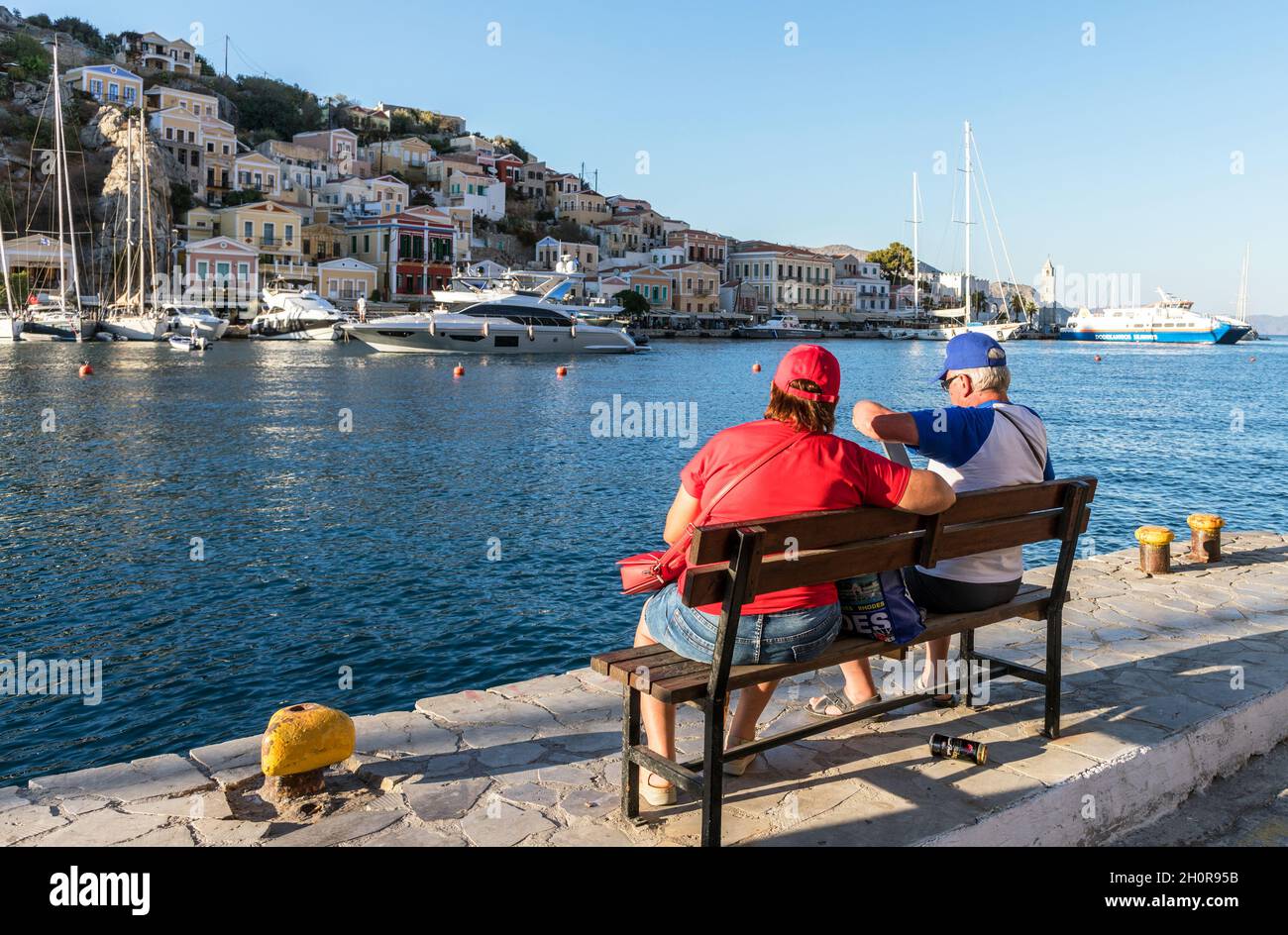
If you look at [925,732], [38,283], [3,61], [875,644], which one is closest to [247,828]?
[875,644]

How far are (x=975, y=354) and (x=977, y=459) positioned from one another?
43cm

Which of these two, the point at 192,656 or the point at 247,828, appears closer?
the point at 247,828

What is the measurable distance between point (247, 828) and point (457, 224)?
9186cm

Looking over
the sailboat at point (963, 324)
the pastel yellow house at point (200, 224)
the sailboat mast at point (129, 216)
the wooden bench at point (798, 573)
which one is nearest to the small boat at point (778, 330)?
the sailboat at point (963, 324)

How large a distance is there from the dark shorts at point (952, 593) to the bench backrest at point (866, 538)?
24cm

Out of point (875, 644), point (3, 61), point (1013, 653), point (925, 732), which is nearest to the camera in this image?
point (875, 644)

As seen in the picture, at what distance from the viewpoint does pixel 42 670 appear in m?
7.67

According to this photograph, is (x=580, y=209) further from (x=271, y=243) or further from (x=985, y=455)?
(x=985, y=455)

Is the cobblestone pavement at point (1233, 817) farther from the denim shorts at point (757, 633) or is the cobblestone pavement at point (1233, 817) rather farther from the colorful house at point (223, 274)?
the colorful house at point (223, 274)

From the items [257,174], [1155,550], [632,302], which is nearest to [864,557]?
[1155,550]
